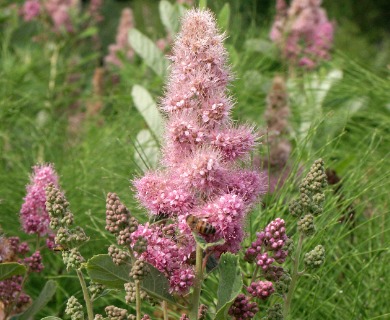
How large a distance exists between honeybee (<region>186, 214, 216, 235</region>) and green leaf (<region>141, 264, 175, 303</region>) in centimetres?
6

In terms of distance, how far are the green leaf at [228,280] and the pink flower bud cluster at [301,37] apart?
1.83 meters

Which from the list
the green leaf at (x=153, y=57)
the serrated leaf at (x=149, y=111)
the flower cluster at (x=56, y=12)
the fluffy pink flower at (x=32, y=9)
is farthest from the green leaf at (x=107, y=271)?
the fluffy pink flower at (x=32, y=9)

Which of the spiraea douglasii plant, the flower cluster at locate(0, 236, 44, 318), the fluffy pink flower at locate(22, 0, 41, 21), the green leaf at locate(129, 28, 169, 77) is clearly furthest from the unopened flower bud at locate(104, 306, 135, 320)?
the fluffy pink flower at locate(22, 0, 41, 21)

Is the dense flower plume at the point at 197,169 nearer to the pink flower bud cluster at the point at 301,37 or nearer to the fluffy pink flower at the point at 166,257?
the fluffy pink flower at the point at 166,257

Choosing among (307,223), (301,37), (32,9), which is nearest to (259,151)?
(307,223)

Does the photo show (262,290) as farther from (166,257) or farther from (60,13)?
(60,13)

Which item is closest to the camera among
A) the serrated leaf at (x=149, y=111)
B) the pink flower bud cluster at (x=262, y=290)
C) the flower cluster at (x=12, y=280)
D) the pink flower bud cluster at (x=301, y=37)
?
the pink flower bud cluster at (x=262, y=290)

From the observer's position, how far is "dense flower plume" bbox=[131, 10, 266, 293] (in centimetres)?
83

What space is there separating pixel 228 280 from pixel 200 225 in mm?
75

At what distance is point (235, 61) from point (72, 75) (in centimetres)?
164

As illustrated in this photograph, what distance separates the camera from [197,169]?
0.82 metres

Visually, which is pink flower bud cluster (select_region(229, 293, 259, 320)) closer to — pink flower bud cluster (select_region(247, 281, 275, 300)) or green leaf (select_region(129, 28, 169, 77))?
pink flower bud cluster (select_region(247, 281, 275, 300))

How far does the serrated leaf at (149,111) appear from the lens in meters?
1.72

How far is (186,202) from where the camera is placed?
33.3 inches
